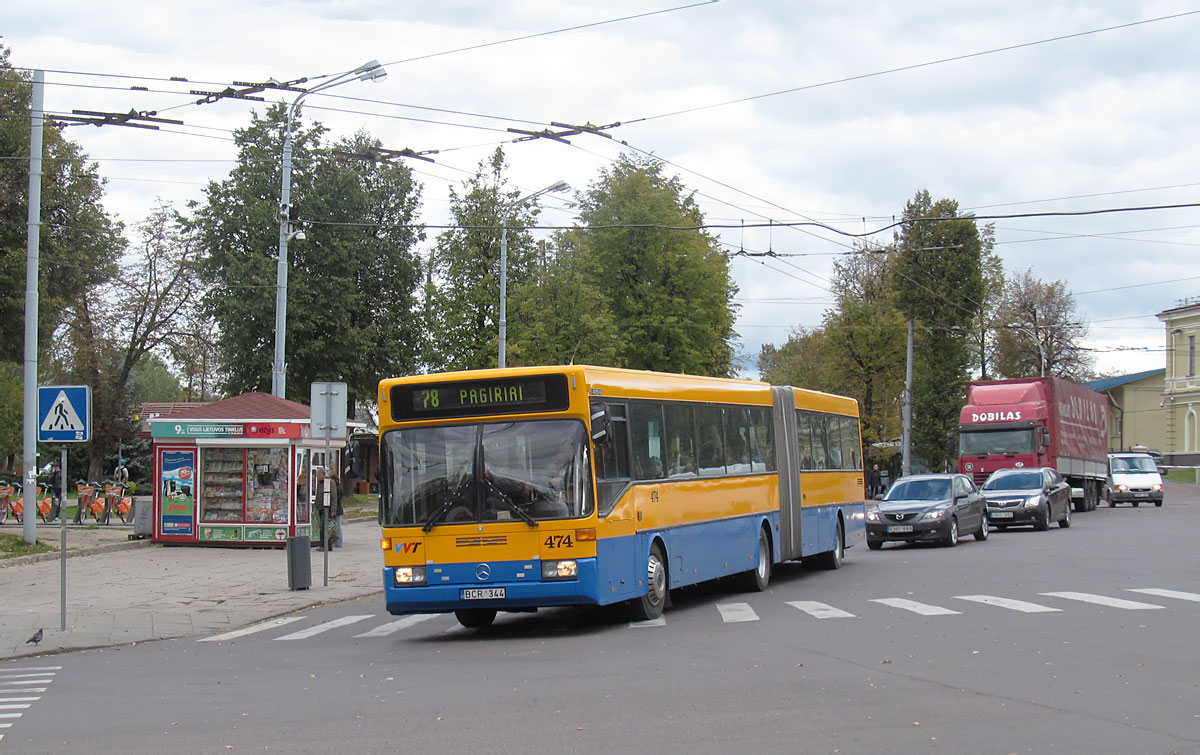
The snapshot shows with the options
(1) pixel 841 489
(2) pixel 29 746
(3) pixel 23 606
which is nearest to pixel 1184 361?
(1) pixel 841 489

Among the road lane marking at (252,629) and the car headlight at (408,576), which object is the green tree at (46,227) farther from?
the car headlight at (408,576)

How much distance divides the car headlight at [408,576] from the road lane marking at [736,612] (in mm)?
3272

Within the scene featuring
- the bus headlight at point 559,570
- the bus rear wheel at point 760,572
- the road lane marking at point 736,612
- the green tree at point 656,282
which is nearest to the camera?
the bus headlight at point 559,570

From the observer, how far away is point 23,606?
1773cm

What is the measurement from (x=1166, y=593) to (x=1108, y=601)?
1.53 metres

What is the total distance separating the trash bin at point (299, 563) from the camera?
19.6 meters

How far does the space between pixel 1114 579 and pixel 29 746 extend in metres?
14.9

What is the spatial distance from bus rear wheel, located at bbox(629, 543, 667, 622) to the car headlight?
240 centimetres

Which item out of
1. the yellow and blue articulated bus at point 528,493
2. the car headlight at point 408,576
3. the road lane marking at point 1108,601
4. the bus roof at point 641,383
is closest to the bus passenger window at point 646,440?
the yellow and blue articulated bus at point 528,493

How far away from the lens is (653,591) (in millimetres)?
14953

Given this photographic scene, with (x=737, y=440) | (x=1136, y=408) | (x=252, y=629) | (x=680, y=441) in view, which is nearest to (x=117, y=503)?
(x=252, y=629)

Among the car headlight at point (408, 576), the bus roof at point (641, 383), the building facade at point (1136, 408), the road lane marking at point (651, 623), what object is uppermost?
the building facade at point (1136, 408)

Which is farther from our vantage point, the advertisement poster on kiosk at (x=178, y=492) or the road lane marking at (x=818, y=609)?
the advertisement poster on kiosk at (x=178, y=492)

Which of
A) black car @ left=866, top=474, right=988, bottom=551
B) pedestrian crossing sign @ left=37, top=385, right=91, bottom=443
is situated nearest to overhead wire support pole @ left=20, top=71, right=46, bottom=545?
pedestrian crossing sign @ left=37, top=385, right=91, bottom=443
